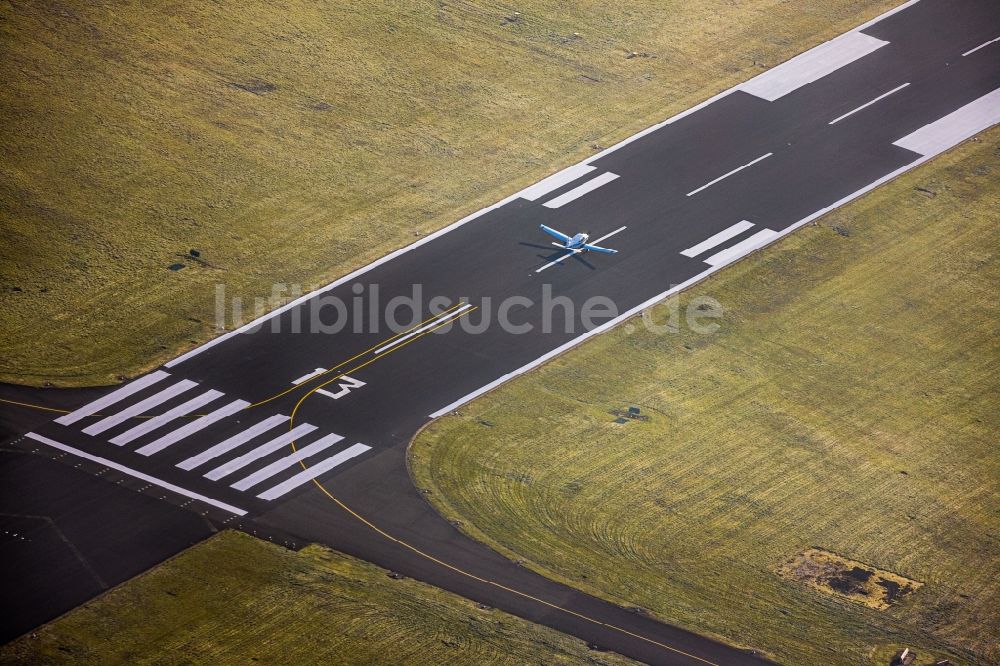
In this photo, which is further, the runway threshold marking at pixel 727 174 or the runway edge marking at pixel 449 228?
the runway threshold marking at pixel 727 174

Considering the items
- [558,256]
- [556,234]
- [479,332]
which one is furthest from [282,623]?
[556,234]

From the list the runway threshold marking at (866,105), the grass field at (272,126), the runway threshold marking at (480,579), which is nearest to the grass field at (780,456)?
the runway threshold marking at (480,579)

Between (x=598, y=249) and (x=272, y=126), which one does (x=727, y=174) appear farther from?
(x=272, y=126)

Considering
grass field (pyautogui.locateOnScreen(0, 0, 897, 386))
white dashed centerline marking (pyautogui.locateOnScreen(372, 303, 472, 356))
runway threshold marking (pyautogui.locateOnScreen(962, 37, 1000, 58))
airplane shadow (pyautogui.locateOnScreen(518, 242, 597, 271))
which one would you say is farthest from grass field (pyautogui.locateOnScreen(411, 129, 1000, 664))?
runway threshold marking (pyautogui.locateOnScreen(962, 37, 1000, 58))

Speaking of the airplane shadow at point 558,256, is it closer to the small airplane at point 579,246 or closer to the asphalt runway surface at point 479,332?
the asphalt runway surface at point 479,332

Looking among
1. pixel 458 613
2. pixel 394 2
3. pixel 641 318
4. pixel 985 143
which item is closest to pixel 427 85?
pixel 394 2

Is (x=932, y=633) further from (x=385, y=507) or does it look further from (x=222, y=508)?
(x=222, y=508)
